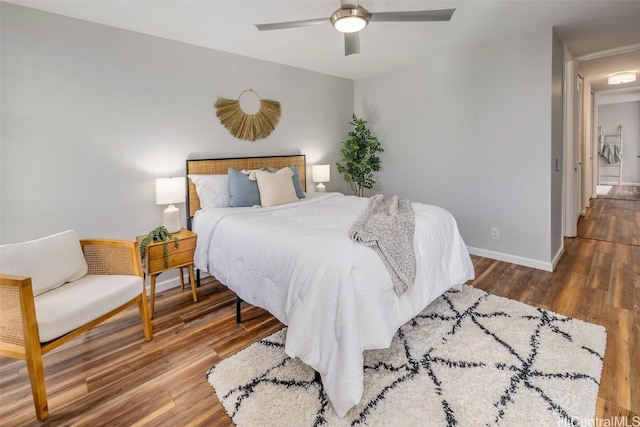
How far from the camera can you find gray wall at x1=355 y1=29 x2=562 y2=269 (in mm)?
3322

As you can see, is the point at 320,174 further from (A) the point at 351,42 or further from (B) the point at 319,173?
(A) the point at 351,42

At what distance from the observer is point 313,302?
1.71m

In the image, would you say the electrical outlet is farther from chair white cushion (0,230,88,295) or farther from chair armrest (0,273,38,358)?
chair armrest (0,273,38,358)

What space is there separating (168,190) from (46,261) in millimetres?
1139

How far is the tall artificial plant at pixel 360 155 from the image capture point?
4672 mm

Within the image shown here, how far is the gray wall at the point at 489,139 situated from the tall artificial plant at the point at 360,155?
0.32 m

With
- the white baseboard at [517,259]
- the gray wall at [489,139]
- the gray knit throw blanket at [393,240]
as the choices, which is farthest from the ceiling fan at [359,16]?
the white baseboard at [517,259]

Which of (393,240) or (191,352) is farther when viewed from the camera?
(191,352)

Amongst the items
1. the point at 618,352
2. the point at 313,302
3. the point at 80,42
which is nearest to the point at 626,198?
the point at 618,352

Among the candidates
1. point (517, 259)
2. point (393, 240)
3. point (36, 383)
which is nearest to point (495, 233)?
point (517, 259)

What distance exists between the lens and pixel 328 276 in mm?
1670

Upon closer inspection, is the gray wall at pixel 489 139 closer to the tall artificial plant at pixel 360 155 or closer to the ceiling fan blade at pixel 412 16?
the tall artificial plant at pixel 360 155

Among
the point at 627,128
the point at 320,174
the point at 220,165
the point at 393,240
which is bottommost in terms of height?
the point at 393,240

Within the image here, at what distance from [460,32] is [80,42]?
3505mm
